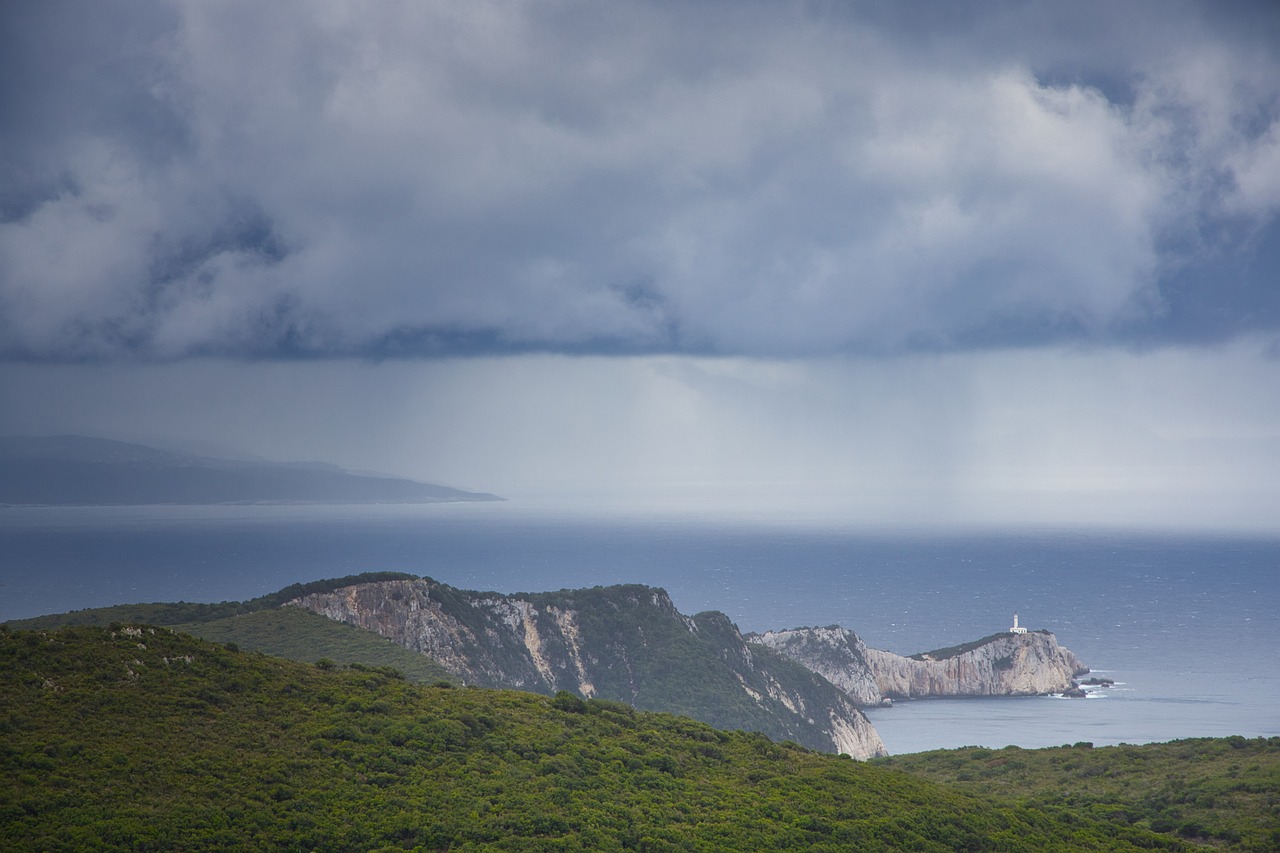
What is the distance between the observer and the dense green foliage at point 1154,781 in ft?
144

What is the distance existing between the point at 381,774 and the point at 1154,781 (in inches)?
1489

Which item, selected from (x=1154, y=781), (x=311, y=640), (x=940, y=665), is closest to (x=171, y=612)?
(x=311, y=640)

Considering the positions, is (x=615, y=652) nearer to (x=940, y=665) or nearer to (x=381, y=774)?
(x=940, y=665)

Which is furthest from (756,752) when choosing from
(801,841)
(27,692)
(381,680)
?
(27,692)

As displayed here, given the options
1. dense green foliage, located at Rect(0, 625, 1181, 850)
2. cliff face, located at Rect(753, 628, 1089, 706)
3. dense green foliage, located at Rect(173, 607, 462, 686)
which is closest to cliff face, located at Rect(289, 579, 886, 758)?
dense green foliage, located at Rect(173, 607, 462, 686)

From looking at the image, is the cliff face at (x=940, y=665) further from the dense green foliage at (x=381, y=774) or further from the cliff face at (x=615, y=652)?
the dense green foliage at (x=381, y=774)

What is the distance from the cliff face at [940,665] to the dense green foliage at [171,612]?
235 ft

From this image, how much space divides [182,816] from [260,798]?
8.69ft

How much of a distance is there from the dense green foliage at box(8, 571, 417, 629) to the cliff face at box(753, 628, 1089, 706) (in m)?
71.6

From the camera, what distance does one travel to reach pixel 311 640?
261ft

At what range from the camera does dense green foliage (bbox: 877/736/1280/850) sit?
4381cm

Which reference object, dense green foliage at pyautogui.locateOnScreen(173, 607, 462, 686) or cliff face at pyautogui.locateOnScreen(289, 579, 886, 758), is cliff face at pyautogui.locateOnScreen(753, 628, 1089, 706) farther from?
dense green foliage at pyautogui.locateOnScreen(173, 607, 462, 686)

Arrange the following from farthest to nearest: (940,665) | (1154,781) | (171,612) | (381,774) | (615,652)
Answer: (940,665), (615,652), (171,612), (1154,781), (381,774)

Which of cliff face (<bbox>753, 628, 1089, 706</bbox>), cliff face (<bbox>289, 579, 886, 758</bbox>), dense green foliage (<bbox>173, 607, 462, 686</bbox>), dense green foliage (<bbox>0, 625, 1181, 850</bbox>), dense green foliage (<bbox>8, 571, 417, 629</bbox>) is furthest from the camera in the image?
cliff face (<bbox>753, 628, 1089, 706</bbox>)
